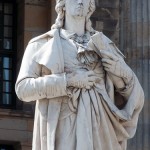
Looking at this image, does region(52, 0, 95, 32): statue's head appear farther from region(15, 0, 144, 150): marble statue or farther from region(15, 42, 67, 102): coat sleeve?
region(15, 42, 67, 102): coat sleeve

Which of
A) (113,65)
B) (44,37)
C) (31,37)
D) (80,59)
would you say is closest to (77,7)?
(44,37)

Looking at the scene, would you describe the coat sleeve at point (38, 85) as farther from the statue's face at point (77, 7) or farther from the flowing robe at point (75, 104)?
A: the statue's face at point (77, 7)

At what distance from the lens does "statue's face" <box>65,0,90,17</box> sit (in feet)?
48.6

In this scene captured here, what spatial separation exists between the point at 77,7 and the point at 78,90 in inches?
33.2

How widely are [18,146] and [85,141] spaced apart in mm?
18032

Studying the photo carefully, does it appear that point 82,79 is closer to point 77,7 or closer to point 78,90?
point 78,90

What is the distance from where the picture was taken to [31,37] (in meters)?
32.5

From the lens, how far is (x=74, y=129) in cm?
1438

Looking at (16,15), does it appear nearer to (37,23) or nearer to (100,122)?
(37,23)

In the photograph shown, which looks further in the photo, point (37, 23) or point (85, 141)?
point (37, 23)

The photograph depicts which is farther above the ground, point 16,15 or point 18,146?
point 16,15

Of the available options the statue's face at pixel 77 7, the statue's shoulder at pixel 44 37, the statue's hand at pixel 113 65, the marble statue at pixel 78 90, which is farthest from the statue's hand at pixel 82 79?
the statue's face at pixel 77 7

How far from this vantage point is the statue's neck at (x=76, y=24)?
1487 cm

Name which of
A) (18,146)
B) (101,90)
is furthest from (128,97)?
(18,146)
